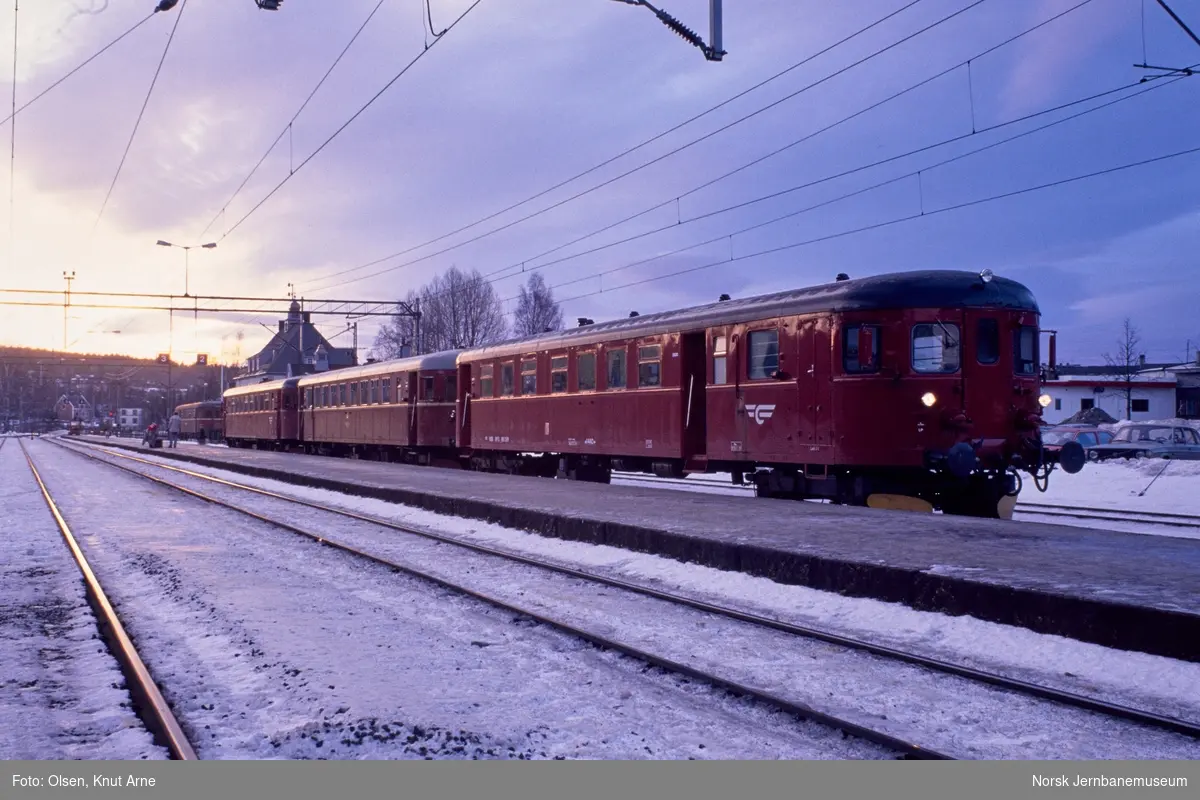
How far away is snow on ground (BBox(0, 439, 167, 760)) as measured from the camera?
472cm

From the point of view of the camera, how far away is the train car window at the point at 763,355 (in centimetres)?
1466

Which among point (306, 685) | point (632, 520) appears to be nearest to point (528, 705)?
point (306, 685)

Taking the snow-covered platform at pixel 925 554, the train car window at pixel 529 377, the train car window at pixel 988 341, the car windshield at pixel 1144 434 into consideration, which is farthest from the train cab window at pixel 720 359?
Answer: the car windshield at pixel 1144 434

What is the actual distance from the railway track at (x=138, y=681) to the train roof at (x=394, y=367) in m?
17.5

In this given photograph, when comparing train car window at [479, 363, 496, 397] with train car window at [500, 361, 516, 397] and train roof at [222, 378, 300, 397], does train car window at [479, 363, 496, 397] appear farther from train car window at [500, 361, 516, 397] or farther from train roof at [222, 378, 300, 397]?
train roof at [222, 378, 300, 397]

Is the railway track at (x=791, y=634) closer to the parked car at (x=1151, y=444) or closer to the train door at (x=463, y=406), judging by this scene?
the train door at (x=463, y=406)

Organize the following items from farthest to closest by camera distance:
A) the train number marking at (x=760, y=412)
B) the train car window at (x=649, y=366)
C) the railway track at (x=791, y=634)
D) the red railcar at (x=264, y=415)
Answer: the red railcar at (x=264, y=415)
the train car window at (x=649, y=366)
the train number marking at (x=760, y=412)
the railway track at (x=791, y=634)

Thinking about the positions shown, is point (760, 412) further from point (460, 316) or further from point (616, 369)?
point (460, 316)

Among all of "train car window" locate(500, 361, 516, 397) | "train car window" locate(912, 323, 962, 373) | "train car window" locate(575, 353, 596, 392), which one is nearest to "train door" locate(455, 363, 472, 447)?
"train car window" locate(500, 361, 516, 397)

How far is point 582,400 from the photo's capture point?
19562 mm

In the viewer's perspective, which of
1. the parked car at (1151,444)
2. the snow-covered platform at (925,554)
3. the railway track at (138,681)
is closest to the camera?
the railway track at (138,681)

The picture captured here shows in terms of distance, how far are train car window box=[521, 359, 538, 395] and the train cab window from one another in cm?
645

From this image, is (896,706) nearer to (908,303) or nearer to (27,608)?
(27,608)

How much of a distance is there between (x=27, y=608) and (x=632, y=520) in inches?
259
